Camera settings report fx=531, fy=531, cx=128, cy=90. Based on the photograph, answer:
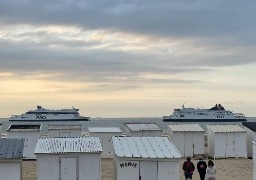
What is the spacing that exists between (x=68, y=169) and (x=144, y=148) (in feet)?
10.5

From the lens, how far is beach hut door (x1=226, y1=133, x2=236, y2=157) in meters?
33.7

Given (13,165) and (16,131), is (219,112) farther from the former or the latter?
(13,165)

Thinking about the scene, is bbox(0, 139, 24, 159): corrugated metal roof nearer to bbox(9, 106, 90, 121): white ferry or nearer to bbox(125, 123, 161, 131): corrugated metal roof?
bbox(125, 123, 161, 131): corrugated metal roof

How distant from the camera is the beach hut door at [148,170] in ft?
67.9

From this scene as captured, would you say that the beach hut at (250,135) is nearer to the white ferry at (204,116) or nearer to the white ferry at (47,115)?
the white ferry at (204,116)

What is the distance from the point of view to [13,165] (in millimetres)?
20328

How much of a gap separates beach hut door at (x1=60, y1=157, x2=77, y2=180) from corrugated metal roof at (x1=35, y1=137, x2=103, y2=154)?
39 centimetres

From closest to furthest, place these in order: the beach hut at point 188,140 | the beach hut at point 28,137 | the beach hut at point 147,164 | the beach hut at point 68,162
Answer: the beach hut at point 147,164 < the beach hut at point 68,162 < the beach hut at point 28,137 < the beach hut at point 188,140

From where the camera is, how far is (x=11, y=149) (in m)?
20.6

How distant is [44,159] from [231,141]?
16.2m

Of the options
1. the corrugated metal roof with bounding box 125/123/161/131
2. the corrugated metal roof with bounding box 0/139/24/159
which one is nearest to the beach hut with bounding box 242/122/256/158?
the corrugated metal roof with bounding box 125/123/161/131

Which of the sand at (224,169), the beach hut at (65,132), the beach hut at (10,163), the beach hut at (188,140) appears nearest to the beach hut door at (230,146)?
the sand at (224,169)

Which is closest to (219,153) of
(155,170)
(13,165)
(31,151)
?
(31,151)

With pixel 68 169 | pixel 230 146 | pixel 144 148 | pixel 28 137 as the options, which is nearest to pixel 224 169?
pixel 230 146
